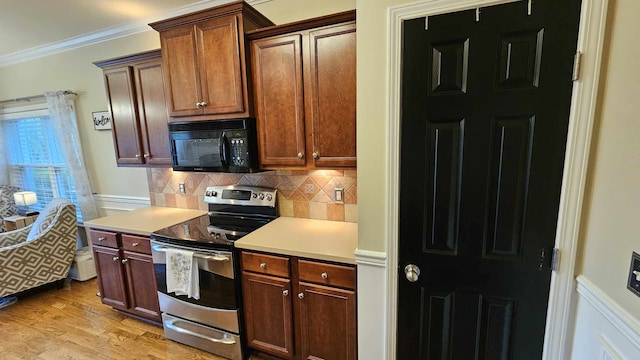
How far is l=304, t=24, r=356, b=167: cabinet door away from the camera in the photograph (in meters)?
1.71

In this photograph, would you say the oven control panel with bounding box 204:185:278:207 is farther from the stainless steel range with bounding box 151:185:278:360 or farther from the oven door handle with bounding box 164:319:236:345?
the oven door handle with bounding box 164:319:236:345

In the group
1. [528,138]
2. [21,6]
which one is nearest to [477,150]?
[528,138]

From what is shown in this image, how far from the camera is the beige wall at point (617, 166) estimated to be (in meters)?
0.86

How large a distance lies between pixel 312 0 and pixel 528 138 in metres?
1.78

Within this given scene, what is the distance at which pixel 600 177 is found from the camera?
1002 millimetres

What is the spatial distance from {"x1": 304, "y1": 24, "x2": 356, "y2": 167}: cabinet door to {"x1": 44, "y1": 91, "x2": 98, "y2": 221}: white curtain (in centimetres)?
318

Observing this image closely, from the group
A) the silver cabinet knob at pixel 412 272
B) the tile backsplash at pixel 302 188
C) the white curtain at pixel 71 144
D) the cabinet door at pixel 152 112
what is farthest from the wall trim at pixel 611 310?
the white curtain at pixel 71 144

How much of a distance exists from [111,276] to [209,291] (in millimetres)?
1171

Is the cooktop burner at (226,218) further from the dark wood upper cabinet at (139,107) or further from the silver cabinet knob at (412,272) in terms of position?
the silver cabinet knob at (412,272)

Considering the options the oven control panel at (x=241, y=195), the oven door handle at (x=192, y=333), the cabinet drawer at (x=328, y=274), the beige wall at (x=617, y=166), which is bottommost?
the oven door handle at (x=192, y=333)

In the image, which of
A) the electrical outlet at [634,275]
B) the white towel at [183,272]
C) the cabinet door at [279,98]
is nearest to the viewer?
the electrical outlet at [634,275]

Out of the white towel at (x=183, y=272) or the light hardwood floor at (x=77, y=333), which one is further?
the light hardwood floor at (x=77, y=333)

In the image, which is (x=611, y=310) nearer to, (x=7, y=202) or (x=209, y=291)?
(x=209, y=291)

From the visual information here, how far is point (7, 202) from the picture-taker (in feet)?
12.7
